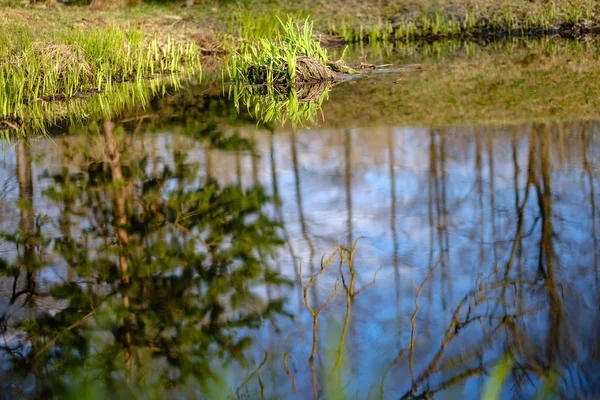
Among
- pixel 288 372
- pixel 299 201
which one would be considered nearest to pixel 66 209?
pixel 299 201

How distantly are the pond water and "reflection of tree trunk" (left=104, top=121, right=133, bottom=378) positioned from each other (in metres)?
0.02

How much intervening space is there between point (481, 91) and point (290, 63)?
2343 mm

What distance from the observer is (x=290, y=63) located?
964 centimetres

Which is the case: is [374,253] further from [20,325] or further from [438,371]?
Answer: [20,325]

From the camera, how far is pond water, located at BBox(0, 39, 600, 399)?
246 cm

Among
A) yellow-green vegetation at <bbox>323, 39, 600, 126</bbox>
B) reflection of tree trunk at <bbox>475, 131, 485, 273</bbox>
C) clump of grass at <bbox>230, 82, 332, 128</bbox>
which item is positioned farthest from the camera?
clump of grass at <bbox>230, 82, 332, 128</bbox>

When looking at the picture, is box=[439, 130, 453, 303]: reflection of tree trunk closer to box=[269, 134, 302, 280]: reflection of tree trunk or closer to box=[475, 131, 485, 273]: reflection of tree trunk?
box=[475, 131, 485, 273]: reflection of tree trunk

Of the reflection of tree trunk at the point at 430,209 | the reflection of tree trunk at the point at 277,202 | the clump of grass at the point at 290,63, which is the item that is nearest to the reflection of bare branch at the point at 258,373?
the reflection of tree trunk at the point at 430,209

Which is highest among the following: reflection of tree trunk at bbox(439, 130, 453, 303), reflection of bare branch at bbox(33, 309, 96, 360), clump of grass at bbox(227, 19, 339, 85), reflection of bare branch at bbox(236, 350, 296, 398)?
clump of grass at bbox(227, 19, 339, 85)

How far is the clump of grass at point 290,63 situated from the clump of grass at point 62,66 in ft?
5.57

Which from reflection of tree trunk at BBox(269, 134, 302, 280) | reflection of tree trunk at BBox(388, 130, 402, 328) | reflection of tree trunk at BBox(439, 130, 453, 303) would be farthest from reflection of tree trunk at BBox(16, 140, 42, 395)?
reflection of tree trunk at BBox(439, 130, 453, 303)

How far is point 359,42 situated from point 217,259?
48.6 ft

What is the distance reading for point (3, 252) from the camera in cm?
393

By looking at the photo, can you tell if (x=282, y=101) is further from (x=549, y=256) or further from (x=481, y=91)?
(x=549, y=256)
